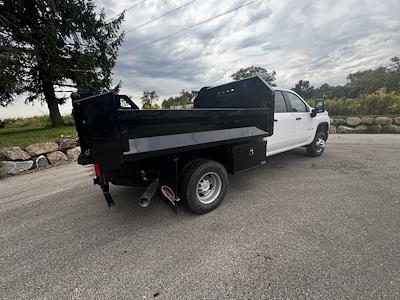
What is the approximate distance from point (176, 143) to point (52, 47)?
40.8 feet

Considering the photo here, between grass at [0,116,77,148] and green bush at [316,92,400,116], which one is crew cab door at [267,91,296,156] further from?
green bush at [316,92,400,116]

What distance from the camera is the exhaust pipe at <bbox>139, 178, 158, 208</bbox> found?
2.84 meters

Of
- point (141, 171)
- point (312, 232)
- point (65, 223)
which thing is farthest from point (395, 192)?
point (65, 223)

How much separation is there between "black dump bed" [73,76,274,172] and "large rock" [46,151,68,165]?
485cm

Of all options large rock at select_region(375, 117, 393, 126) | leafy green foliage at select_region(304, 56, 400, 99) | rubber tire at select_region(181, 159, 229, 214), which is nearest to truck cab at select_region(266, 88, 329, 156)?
rubber tire at select_region(181, 159, 229, 214)

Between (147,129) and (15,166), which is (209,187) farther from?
(15,166)

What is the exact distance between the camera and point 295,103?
547 cm

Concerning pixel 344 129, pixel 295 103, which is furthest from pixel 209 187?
pixel 344 129

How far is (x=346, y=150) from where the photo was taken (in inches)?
281

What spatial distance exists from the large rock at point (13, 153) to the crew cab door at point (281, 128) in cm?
691

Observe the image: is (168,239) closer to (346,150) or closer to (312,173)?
(312,173)

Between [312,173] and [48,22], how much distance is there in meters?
14.8

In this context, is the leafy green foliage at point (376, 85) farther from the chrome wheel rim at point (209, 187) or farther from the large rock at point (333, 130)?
the chrome wheel rim at point (209, 187)

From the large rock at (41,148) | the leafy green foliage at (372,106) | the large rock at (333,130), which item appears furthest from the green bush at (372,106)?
the large rock at (41,148)
